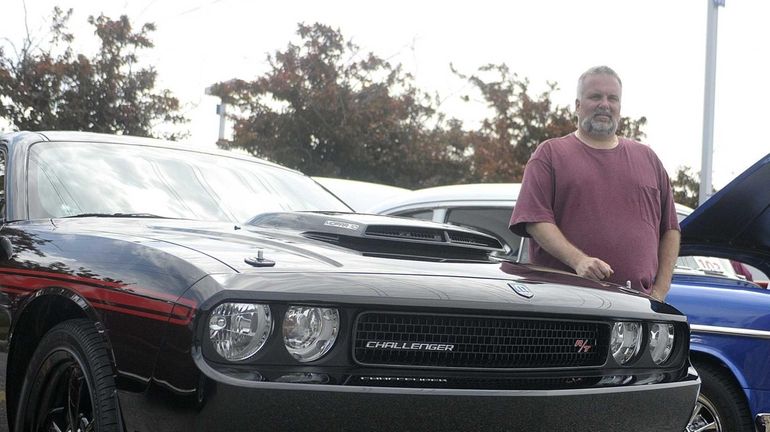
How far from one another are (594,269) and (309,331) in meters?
1.53

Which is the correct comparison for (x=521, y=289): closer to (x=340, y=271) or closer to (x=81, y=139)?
(x=340, y=271)

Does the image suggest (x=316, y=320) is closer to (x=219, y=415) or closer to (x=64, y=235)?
(x=219, y=415)

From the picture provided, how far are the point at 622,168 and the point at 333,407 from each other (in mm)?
2185

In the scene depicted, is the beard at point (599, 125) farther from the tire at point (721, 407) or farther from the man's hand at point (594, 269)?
the tire at point (721, 407)

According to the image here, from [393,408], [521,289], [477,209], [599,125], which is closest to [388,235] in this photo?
[521,289]

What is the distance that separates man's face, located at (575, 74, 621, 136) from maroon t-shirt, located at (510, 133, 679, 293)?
91 millimetres

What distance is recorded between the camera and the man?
13.6 ft

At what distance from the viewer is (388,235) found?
336 centimetres

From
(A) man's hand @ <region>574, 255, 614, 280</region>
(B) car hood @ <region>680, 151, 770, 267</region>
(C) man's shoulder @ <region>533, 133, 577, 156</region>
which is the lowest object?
(A) man's hand @ <region>574, 255, 614, 280</region>

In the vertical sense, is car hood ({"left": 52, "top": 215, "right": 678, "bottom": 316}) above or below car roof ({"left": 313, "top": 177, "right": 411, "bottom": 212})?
below

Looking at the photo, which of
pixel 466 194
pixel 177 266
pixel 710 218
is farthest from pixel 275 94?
pixel 177 266

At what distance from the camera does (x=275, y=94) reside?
2553cm

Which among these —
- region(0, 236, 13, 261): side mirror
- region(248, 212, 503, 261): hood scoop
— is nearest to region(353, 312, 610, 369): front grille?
region(248, 212, 503, 261): hood scoop

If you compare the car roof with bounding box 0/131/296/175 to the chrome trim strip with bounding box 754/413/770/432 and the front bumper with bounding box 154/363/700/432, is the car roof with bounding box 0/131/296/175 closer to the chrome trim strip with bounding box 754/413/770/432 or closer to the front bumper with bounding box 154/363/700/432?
the front bumper with bounding box 154/363/700/432
